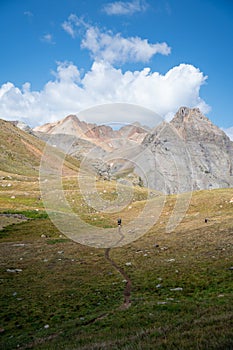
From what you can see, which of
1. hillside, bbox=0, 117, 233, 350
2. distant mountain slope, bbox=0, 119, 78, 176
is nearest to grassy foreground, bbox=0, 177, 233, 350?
hillside, bbox=0, 117, 233, 350

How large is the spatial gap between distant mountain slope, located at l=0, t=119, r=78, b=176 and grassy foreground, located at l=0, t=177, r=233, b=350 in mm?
115208

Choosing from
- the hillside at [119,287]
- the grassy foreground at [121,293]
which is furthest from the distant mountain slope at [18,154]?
the grassy foreground at [121,293]

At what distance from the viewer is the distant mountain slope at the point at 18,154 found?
495ft

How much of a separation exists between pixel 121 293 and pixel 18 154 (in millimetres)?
164900

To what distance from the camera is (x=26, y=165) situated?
164500 mm

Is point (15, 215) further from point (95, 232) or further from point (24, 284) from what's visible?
point (24, 284)

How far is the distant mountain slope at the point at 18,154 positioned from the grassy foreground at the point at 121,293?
115208 millimetres

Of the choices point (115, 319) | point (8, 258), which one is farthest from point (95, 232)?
point (115, 319)

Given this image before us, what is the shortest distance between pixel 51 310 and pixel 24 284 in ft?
19.3

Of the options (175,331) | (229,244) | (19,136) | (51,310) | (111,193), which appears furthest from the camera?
(19,136)

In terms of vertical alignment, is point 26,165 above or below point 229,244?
above

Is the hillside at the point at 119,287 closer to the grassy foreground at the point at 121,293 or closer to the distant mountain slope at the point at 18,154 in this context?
the grassy foreground at the point at 121,293

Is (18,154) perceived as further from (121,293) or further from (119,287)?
(121,293)

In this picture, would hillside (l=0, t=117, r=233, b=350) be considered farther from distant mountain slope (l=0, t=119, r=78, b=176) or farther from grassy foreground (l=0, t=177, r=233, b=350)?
distant mountain slope (l=0, t=119, r=78, b=176)
